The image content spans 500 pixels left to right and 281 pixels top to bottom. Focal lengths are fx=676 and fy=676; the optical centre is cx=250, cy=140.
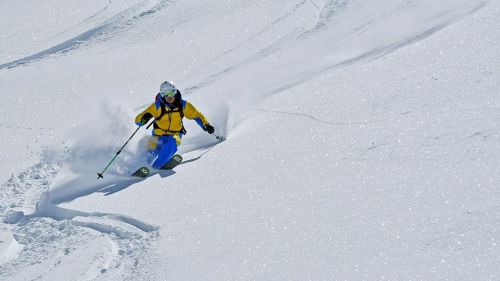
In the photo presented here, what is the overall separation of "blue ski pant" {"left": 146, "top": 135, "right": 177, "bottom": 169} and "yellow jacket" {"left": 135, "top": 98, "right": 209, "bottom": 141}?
0.13m

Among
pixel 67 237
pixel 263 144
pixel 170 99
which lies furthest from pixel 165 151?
pixel 67 237

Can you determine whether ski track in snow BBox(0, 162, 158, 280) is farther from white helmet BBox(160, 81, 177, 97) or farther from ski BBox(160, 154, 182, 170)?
white helmet BBox(160, 81, 177, 97)

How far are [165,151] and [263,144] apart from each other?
133 cm

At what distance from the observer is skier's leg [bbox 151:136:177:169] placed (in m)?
8.69

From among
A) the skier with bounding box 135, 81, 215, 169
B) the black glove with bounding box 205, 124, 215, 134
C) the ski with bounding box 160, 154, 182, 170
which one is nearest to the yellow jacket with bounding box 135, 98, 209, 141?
the skier with bounding box 135, 81, 215, 169

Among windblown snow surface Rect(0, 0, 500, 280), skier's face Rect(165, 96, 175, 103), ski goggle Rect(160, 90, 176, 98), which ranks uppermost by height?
ski goggle Rect(160, 90, 176, 98)

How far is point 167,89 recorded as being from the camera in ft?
29.3

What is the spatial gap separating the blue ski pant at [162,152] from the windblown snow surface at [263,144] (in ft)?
0.84

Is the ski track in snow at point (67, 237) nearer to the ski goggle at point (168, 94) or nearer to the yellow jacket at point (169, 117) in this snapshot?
the yellow jacket at point (169, 117)

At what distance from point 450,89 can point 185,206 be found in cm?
398

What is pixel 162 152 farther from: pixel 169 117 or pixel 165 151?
pixel 169 117

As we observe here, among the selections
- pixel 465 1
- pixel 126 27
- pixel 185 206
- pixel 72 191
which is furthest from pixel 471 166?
pixel 126 27

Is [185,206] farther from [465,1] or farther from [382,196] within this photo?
[465,1]

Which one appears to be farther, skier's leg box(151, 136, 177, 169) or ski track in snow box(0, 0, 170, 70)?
ski track in snow box(0, 0, 170, 70)
